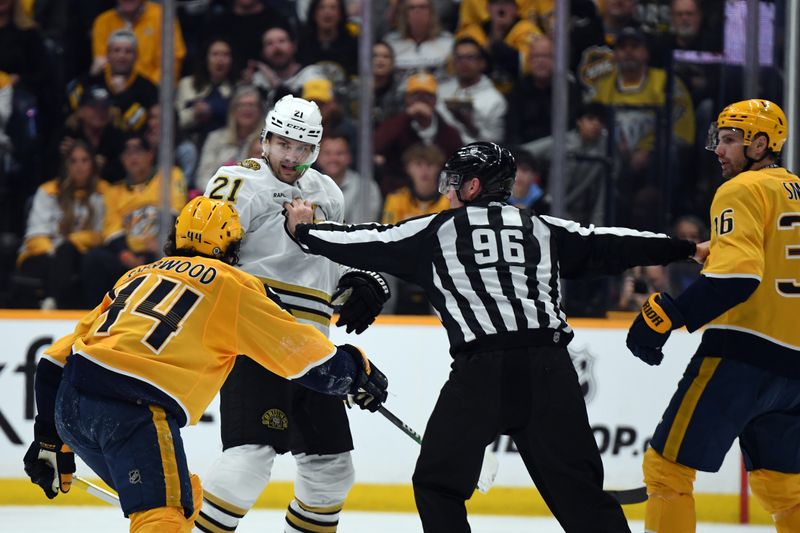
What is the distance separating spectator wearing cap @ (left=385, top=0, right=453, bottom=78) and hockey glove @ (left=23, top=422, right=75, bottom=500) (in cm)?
362

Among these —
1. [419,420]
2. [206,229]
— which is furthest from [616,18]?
[206,229]

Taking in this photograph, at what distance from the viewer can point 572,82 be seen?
20.6 feet

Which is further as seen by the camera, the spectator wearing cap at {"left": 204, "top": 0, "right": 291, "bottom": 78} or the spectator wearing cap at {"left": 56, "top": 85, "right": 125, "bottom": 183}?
the spectator wearing cap at {"left": 204, "top": 0, "right": 291, "bottom": 78}

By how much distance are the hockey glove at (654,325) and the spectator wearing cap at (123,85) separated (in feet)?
11.9

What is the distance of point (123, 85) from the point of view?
6508 millimetres

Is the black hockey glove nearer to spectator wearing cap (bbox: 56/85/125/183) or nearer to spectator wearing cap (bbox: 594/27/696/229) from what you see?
spectator wearing cap (bbox: 594/27/696/229)

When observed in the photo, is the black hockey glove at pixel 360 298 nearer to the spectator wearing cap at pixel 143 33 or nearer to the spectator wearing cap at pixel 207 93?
the spectator wearing cap at pixel 207 93

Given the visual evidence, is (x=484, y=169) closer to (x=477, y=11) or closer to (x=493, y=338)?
(x=493, y=338)

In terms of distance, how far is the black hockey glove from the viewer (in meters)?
3.71

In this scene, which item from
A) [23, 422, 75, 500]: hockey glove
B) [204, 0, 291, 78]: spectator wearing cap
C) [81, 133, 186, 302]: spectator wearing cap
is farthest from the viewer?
[204, 0, 291, 78]: spectator wearing cap

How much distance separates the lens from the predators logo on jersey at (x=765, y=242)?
11.1 feet

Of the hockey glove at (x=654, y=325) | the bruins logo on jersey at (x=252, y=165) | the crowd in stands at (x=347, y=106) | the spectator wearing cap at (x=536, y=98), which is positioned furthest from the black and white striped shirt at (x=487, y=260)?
the spectator wearing cap at (x=536, y=98)

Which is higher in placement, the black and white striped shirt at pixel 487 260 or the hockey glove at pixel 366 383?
the black and white striped shirt at pixel 487 260

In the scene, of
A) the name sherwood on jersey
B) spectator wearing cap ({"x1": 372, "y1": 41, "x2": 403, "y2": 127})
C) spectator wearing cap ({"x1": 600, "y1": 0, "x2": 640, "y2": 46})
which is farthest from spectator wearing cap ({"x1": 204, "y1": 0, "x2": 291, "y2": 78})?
the name sherwood on jersey
